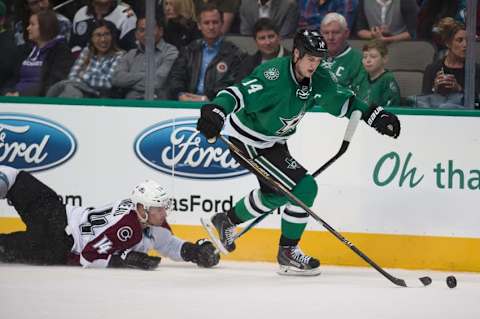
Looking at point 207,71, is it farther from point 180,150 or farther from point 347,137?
point 347,137

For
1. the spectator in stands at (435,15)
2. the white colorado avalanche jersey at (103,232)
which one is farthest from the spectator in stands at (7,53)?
the spectator in stands at (435,15)

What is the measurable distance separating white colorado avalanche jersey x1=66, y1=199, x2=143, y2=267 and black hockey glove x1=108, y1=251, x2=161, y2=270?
4 centimetres

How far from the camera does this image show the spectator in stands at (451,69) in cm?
676

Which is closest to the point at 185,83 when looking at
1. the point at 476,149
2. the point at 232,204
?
the point at 232,204

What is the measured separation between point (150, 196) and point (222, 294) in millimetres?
1043

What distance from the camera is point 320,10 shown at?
6902mm

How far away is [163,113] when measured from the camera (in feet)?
23.0

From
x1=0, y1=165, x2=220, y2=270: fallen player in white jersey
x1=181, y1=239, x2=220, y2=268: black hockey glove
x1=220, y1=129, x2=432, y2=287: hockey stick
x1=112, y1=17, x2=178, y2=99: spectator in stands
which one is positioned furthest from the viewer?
x1=112, y1=17, x2=178, y2=99: spectator in stands

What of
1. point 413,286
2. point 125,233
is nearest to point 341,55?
point 413,286

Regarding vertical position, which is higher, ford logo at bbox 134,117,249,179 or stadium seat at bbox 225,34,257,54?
stadium seat at bbox 225,34,257,54

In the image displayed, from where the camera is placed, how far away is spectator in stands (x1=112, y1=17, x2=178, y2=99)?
7.06 m

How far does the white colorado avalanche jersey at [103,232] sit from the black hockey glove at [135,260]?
0.04 metres

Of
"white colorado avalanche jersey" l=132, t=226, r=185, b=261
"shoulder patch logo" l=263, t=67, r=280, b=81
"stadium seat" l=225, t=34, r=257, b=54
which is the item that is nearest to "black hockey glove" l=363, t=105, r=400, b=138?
"shoulder patch logo" l=263, t=67, r=280, b=81

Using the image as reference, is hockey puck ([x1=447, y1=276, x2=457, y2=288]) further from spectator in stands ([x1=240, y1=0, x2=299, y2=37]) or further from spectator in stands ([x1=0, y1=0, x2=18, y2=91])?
spectator in stands ([x1=0, y1=0, x2=18, y2=91])
